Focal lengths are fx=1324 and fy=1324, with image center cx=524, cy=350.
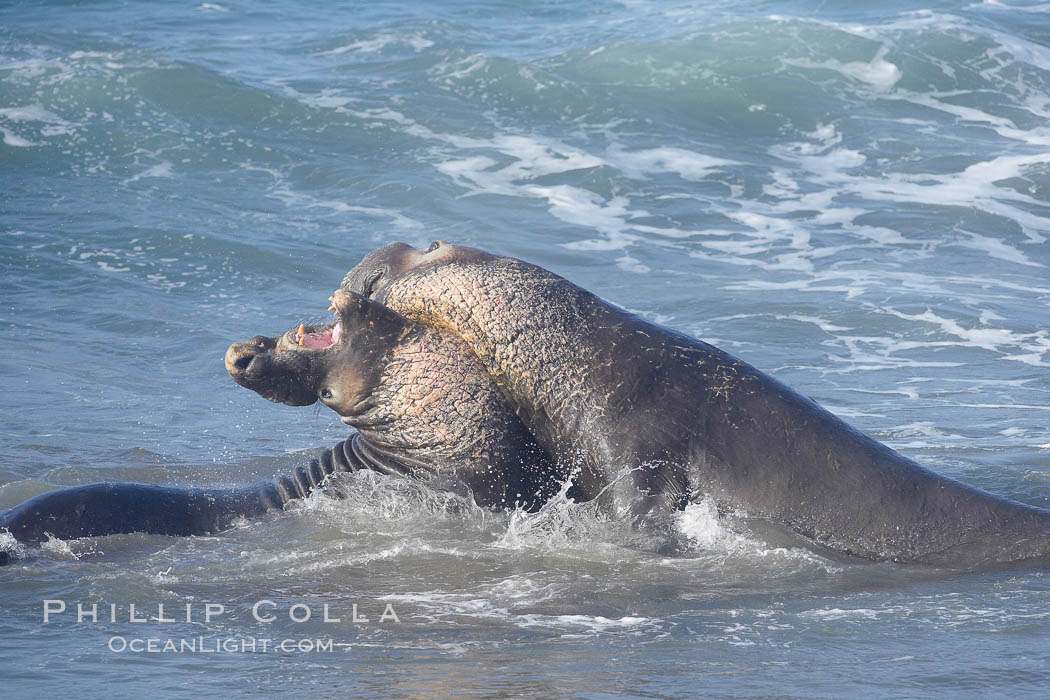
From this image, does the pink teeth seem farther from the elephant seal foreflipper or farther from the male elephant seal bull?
the elephant seal foreflipper

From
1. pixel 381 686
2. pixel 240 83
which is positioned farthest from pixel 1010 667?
pixel 240 83

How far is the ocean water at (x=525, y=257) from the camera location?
16.7ft

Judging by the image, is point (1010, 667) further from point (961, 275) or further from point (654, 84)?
point (654, 84)

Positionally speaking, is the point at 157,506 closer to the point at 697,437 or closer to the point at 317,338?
the point at 317,338

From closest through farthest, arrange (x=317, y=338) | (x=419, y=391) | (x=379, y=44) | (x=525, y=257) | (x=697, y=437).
→ (x=697, y=437) < (x=419, y=391) < (x=317, y=338) < (x=525, y=257) < (x=379, y=44)

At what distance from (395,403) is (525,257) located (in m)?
7.93

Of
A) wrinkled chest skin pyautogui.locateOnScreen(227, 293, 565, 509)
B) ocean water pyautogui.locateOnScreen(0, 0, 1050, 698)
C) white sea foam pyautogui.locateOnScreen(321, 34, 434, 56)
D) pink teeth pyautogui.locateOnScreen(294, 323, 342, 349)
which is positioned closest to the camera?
ocean water pyautogui.locateOnScreen(0, 0, 1050, 698)

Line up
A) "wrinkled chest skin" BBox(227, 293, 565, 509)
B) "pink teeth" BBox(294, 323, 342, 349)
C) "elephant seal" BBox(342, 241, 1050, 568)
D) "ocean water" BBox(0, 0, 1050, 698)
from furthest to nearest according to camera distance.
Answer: "pink teeth" BBox(294, 323, 342, 349) → "wrinkled chest skin" BBox(227, 293, 565, 509) → "elephant seal" BBox(342, 241, 1050, 568) → "ocean water" BBox(0, 0, 1050, 698)

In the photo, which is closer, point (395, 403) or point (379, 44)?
point (395, 403)

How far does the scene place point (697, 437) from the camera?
6000 millimetres

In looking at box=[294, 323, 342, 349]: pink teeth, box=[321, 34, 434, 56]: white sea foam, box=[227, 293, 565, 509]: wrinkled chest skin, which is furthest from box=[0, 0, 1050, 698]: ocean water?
box=[294, 323, 342, 349]: pink teeth

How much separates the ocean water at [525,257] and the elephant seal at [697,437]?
19 cm

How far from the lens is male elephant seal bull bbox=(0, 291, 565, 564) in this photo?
A: 242 inches

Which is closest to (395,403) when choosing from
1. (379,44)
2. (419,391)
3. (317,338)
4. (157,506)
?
(419,391)
